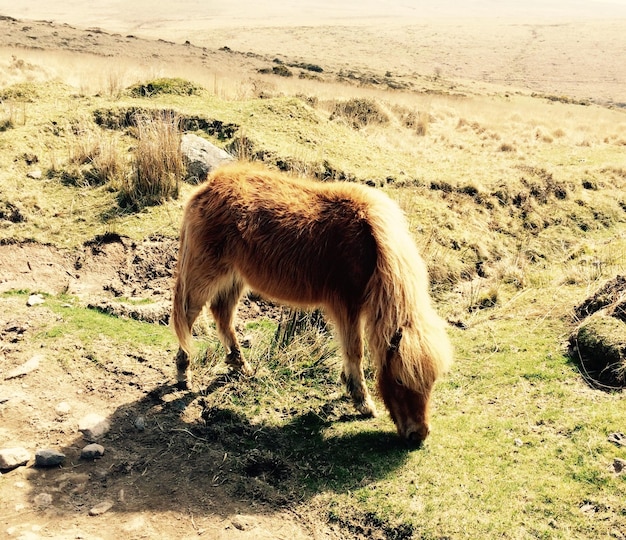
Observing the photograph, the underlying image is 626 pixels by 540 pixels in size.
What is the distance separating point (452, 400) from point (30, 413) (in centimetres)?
349

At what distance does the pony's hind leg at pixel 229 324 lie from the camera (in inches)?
203

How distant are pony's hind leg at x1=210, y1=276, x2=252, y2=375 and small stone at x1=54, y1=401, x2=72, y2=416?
141cm

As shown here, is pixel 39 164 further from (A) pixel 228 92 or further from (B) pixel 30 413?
(A) pixel 228 92

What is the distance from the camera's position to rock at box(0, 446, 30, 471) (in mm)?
3834

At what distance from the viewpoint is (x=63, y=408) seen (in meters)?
4.50

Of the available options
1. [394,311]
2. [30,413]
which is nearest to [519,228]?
[394,311]

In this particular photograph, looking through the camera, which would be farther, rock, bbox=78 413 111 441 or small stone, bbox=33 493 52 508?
rock, bbox=78 413 111 441

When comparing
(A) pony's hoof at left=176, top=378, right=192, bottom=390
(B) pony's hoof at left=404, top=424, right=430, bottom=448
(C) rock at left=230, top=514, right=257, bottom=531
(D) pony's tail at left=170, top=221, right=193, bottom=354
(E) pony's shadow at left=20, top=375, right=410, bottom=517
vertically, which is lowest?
(C) rock at left=230, top=514, right=257, bottom=531

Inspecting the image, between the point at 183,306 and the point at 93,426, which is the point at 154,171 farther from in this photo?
the point at 93,426

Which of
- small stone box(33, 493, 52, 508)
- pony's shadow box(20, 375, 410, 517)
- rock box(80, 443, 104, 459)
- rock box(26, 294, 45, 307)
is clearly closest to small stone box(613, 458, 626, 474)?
pony's shadow box(20, 375, 410, 517)

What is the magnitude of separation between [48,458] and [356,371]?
2395mm

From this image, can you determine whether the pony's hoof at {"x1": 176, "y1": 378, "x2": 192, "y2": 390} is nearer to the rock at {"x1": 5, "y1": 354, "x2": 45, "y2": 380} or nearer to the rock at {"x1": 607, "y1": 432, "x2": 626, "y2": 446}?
the rock at {"x1": 5, "y1": 354, "x2": 45, "y2": 380}

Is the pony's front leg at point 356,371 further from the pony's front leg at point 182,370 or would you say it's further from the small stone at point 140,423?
the small stone at point 140,423

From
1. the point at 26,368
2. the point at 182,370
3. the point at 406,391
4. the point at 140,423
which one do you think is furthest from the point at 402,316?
the point at 26,368
